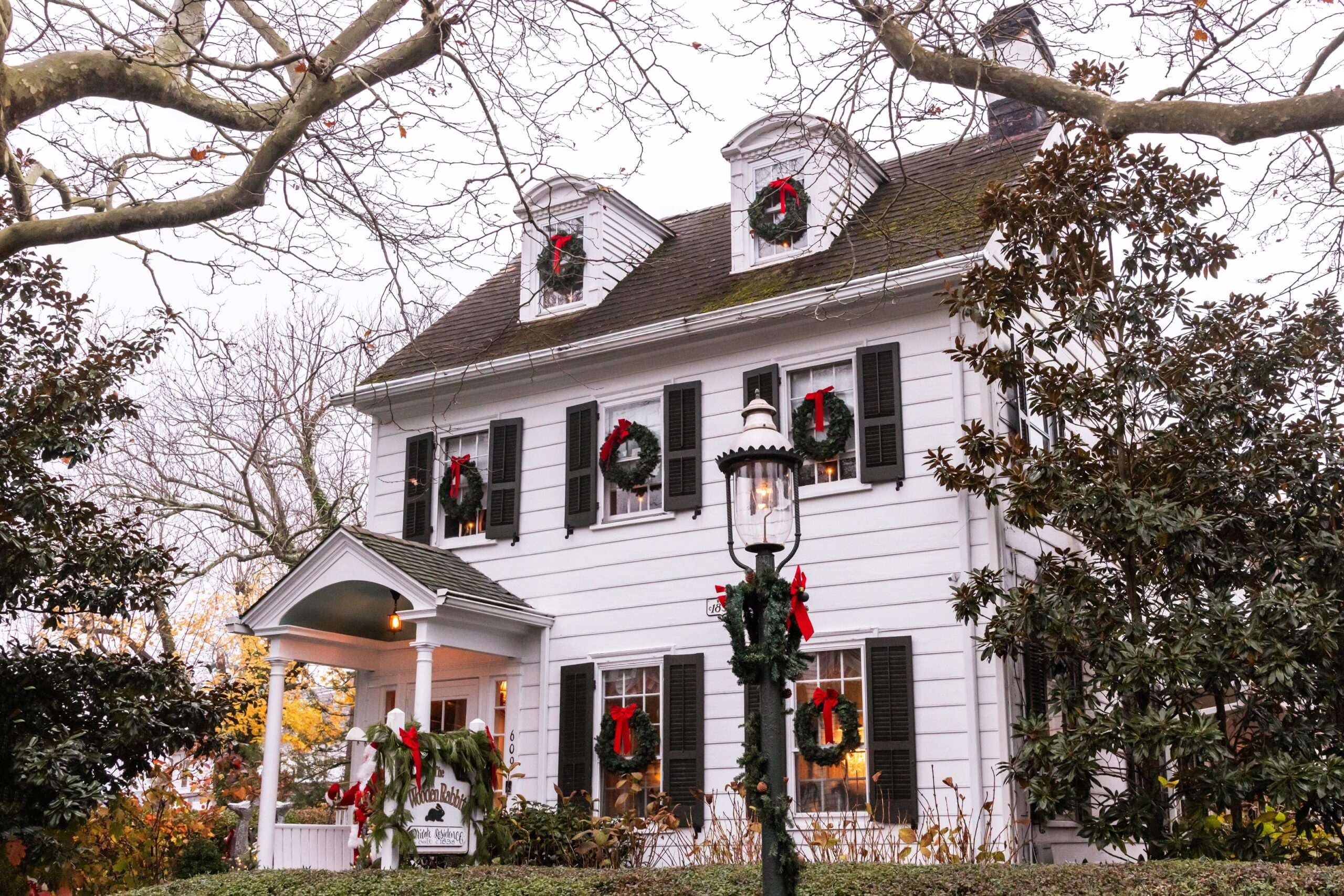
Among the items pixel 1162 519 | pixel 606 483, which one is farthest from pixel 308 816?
pixel 1162 519

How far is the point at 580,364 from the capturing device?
13062 millimetres

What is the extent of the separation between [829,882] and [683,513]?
5.11 metres

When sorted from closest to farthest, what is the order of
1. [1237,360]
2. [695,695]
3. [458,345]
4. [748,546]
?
[748,546]
[1237,360]
[695,695]
[458,345]

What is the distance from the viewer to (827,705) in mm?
10602

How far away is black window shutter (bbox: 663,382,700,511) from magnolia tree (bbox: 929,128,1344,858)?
105 inches

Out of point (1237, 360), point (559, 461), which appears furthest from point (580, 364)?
point (1237, 360)

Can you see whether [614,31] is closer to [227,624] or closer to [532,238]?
[532,238]

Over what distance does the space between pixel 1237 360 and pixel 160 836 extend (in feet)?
37.3

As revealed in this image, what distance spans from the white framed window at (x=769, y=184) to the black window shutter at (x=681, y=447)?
1804mm

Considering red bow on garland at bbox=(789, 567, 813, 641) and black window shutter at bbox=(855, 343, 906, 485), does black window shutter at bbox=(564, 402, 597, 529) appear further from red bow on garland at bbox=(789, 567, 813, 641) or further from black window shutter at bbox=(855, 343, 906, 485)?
red bow on garland at bbox=(789, 567, 813, 641)

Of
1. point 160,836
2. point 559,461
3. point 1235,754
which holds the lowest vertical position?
point 160,836

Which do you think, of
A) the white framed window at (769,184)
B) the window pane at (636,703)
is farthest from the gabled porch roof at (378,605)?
the white framed window at (769,184)

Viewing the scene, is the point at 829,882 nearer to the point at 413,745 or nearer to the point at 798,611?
the point at 798,611

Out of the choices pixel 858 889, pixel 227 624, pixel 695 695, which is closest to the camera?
pixel 858 889
